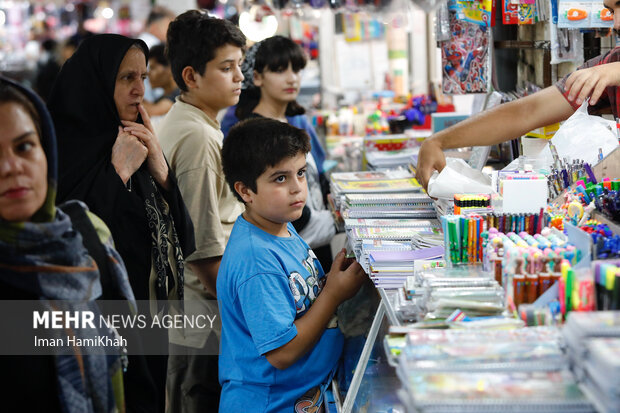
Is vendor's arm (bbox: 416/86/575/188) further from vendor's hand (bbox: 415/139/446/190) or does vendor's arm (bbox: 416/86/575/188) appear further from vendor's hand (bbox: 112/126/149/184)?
vendor's hand (bbox: 112/126/149/184)

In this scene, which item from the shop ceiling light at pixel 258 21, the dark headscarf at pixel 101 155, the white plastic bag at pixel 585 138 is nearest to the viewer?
the dark headscarf at pixel 101 155

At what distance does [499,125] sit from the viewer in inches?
124

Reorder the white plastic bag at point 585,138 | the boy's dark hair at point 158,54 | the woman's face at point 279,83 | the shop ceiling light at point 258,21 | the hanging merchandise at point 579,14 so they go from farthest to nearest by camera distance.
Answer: the boy's dark hair at point 158,54
the shop ceiling light at point 258,21
the woman's face at point 279,83
the hanging merchandise at point 579,14
the white plastic bag at point 585,138

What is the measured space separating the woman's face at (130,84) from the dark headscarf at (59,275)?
85 cm

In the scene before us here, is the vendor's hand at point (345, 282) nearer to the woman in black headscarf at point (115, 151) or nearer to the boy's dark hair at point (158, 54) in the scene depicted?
the woman in black headscarf at point (115, 151)

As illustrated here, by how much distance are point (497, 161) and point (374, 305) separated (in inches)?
67.9

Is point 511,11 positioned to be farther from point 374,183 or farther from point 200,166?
point 200,166

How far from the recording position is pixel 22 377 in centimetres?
167

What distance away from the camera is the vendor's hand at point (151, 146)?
8.47 ft

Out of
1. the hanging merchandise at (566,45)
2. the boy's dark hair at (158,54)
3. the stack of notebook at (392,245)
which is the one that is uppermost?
the boy's dark hair at (158,54)

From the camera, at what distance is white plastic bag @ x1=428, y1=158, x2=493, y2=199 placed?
2.62 metres

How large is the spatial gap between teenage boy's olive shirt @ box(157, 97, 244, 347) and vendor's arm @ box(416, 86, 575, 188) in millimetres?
889

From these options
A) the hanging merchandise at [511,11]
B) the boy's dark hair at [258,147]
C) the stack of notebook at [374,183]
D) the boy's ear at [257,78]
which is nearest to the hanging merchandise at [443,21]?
the hanging merchandise at [511,11]

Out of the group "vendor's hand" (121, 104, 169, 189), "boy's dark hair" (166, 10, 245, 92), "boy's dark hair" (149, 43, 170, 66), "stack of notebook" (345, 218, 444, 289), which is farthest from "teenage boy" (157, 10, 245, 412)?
"boy's dark hair" (149, 43, 170, 66)
